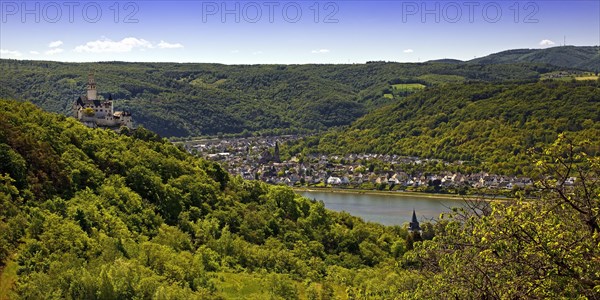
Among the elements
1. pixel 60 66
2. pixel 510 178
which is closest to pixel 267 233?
pixel 510 178

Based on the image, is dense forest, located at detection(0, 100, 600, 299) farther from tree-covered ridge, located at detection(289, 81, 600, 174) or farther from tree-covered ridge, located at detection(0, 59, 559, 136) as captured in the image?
tree-covered ridge, located at detection(0, 59, 559, 136)

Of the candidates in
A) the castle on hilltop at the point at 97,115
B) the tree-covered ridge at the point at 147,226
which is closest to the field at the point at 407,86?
the castle on hilltop at the point at 97,115

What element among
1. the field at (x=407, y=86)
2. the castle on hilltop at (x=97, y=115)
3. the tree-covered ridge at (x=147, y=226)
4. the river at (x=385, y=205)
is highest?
the field at (x=407, y=86)

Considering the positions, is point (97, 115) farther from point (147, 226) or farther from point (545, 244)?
point (545, 244)

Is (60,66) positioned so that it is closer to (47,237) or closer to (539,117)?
(539,117)

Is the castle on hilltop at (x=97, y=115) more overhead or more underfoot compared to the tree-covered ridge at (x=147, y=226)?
more overhead

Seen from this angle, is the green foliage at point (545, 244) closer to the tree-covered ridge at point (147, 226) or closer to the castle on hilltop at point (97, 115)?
the tree-covered ridge at point (147, 226)
